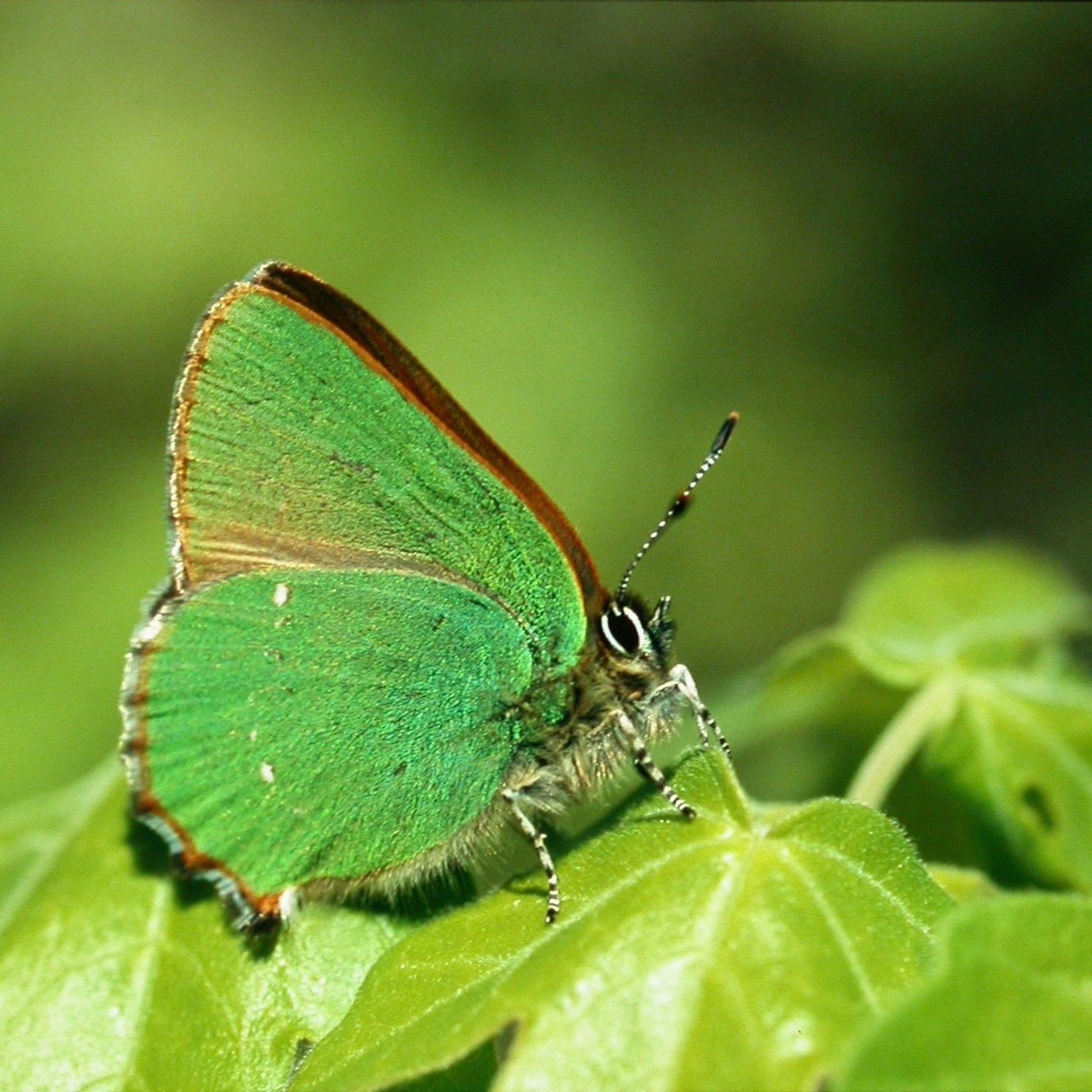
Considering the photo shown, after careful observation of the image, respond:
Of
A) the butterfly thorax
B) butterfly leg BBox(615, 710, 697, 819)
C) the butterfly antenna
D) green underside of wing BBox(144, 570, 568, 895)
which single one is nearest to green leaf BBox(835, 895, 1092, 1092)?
butterfly leg BBox(615, 710, 697, 819)

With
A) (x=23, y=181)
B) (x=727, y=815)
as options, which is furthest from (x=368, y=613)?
(x=23, y=181)

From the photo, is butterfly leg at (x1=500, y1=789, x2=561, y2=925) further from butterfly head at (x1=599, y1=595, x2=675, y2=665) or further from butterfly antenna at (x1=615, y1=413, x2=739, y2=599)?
butterfly antenna at (x1=615, y1=413, x2=739, y2=599)

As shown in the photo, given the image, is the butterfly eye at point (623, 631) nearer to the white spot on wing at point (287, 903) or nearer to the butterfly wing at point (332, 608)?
the butterfly wing at point (332, 608)

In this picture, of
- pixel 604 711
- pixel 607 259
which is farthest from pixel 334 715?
pixel 607 259

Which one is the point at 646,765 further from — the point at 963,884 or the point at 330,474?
the point at 330,474

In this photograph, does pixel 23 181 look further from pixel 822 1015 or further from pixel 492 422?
pixel 822 1015
